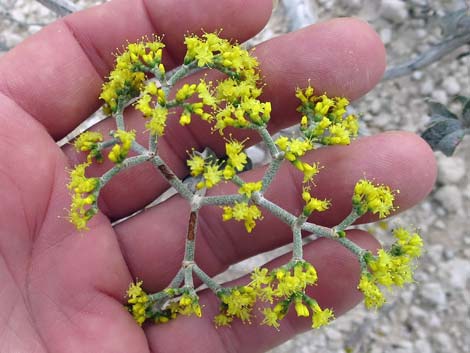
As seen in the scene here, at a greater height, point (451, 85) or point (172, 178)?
point (172, 178)

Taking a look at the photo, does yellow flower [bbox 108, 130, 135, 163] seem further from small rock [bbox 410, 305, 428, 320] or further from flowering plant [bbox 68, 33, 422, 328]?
small rock [bbox 410, 305, 428, 320]

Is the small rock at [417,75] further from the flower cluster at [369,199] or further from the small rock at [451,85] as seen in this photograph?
the flower cluster at [369,199]

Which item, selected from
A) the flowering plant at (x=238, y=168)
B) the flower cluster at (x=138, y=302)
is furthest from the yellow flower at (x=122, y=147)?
the flower cluster at (x=138, y=302)

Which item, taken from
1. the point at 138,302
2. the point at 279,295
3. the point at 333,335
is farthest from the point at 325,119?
the point at 333,335

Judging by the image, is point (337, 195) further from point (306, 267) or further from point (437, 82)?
point (437, 82)

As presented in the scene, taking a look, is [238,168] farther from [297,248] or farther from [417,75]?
[417,75]

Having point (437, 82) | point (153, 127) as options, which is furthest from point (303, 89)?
point (437, 82)
